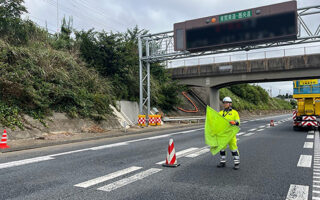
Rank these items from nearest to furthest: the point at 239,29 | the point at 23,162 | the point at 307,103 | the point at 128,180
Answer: the point at 128,180 < the point at 23,162 < the point at 307,103 < the point at 239,29

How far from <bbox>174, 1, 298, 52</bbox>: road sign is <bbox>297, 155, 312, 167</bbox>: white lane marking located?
11.3 m

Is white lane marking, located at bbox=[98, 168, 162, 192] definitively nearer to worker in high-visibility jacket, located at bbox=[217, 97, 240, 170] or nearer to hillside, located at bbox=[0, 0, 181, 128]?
worker in high-visibility jacket, located at bbox=[217, 97, 240, 170]

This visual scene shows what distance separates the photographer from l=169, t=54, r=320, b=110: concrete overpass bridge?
2700 centimetres

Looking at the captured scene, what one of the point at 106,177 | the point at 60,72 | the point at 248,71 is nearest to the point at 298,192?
the point at 106,177

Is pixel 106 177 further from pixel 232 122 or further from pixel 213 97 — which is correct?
pixel 213 97

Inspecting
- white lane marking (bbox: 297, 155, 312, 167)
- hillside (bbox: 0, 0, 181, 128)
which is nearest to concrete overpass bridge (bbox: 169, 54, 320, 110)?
hillside (bbox: 0, 0, 181, 128)

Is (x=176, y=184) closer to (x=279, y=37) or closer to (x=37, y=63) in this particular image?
(x=37, y=63)

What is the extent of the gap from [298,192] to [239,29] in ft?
50.2

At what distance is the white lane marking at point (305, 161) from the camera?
6789 millimetres

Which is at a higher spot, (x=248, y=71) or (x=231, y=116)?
(x=248, y=71)

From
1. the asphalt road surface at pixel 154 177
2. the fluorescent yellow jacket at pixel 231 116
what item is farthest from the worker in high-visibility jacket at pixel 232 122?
the asphalt road surface at pixel 154 177

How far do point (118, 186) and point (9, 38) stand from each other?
15458 mm

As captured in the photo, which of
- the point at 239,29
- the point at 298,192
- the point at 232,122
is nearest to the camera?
the point at 298,192

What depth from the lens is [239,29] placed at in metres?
18.1
